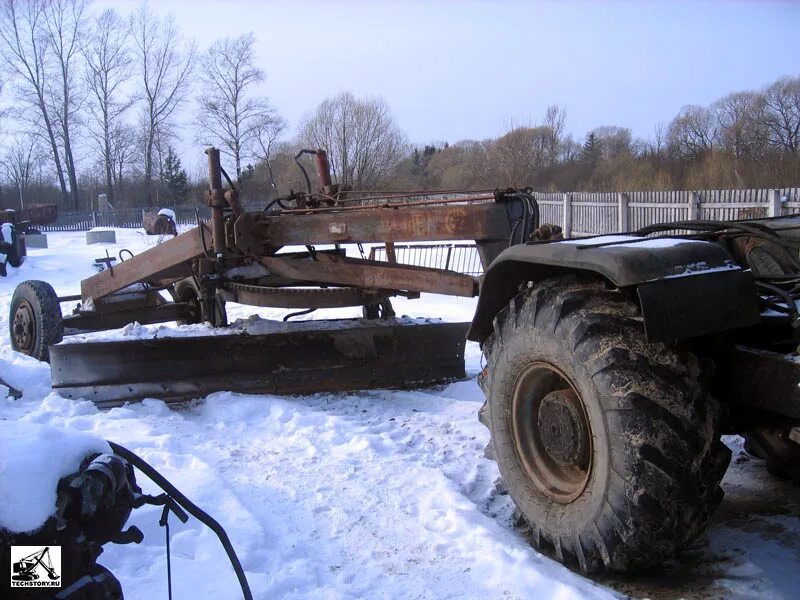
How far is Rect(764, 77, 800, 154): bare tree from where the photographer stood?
76.8 ft

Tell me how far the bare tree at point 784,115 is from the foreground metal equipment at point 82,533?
25608mm

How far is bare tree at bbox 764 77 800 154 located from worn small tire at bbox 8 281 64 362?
2310 cm

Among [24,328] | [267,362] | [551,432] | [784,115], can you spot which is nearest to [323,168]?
[267,362]

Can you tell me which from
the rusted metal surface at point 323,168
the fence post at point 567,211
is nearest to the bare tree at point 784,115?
the fence post at point 567,211

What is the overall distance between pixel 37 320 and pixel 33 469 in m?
6.18

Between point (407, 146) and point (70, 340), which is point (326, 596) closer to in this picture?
point (70, 340)

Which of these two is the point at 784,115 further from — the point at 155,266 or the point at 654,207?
the point at 155,266

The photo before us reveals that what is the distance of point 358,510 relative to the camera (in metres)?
3.56

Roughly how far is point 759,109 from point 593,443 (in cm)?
2713

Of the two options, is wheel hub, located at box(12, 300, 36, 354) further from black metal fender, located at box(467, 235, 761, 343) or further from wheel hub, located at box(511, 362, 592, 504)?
black metal fender, located at box(467, 235, 761, 343)

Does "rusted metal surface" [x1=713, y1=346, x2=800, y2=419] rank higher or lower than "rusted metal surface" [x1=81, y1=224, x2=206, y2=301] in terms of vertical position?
lower

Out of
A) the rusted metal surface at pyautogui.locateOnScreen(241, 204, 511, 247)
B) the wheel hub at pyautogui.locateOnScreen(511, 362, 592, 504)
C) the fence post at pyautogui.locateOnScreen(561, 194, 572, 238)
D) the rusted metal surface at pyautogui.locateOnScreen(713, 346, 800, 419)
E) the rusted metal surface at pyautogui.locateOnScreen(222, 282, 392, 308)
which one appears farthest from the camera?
the fence post at pyautogui.locateOnScreen(561, 194, 572, 238)

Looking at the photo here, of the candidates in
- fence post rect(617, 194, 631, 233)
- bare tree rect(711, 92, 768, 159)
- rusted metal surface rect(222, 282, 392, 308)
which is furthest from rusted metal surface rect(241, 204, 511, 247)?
bare tree rect(711, 92, 768, 159)

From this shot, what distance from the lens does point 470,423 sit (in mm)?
4926
